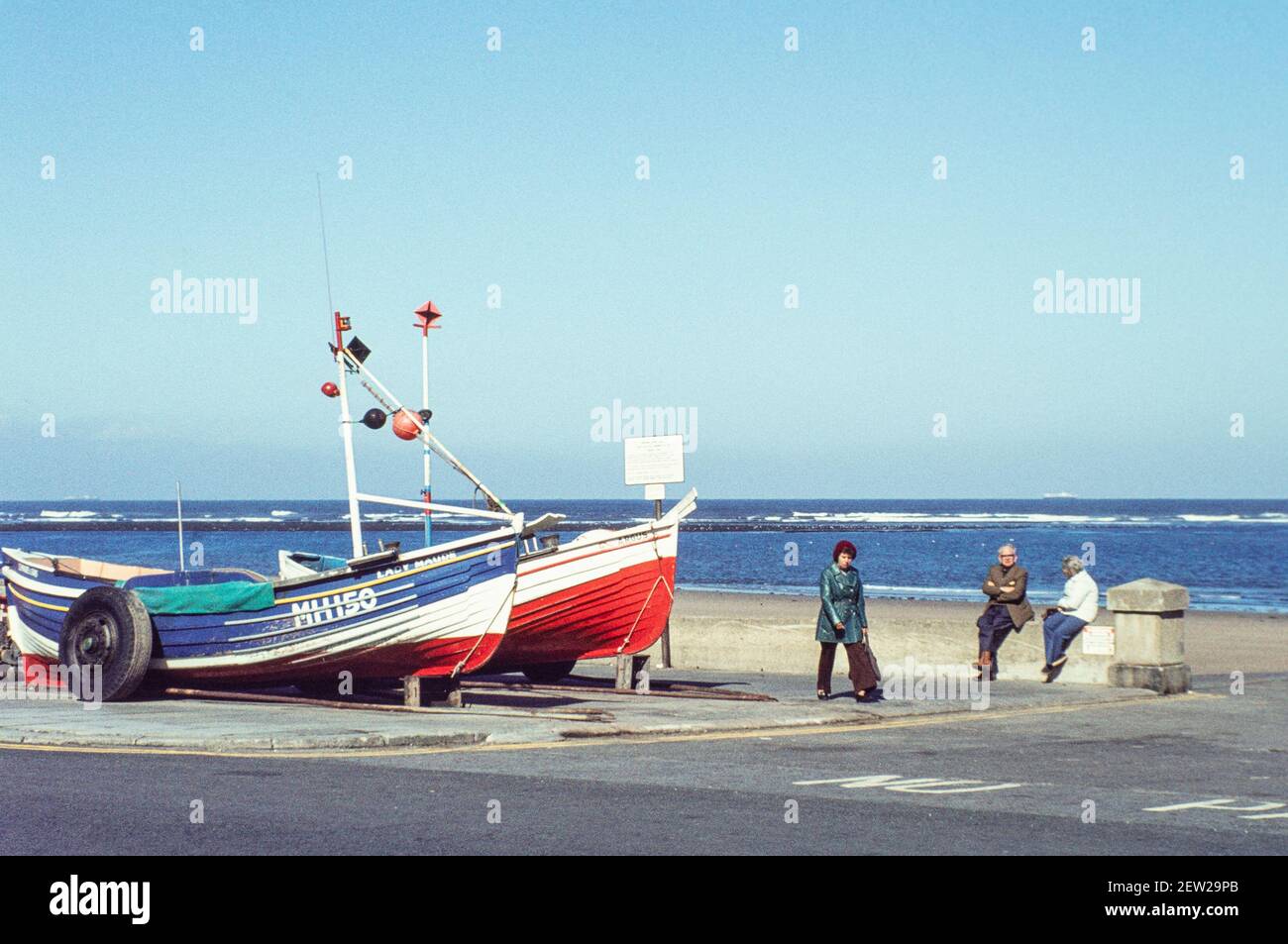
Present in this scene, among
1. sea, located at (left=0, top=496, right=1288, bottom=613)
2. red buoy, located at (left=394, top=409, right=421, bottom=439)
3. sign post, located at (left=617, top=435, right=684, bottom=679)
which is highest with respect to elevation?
red buoy, located at (left=394, top=409, right=421, bottom=439)

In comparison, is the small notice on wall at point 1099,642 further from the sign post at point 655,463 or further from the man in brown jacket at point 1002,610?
the sign post at point 655,463

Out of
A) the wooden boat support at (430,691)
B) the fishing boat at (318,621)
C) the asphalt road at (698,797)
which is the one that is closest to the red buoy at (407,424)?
the fishing boat at (318,621)

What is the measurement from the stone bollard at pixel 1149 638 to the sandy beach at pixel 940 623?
163 cm

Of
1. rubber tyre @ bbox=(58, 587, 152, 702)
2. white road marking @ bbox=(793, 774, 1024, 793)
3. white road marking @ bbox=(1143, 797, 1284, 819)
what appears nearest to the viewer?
white road marking @ bbox=(1143, 797, 1284, 819)

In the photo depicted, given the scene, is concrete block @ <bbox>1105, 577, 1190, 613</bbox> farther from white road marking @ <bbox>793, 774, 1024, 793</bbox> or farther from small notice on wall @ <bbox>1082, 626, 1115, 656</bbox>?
white road marking @ <bbox>793, 774, 1024, 793</bbox>

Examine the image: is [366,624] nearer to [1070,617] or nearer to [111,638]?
[111,638]

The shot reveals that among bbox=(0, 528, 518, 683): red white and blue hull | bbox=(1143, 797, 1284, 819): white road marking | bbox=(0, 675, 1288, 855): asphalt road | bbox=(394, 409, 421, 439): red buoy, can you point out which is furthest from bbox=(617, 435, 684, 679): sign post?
bbox=(1143, 797, 1284, 819): white road marking

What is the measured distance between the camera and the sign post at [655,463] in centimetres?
2002

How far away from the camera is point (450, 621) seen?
1571 cm

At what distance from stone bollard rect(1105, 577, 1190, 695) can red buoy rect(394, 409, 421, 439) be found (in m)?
8.31

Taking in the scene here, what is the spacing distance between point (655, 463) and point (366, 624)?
5.50 m

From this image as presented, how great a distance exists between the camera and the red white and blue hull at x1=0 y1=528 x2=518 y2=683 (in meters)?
15.7

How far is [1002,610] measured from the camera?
18844 millimetres
